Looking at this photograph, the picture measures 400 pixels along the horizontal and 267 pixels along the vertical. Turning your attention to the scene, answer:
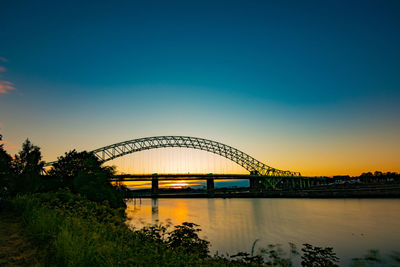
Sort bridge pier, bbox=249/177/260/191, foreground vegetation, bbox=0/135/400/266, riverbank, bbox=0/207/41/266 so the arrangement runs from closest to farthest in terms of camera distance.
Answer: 1. foreground vegetation, bbox=0/135/400/266
2. riverbank, bbox=0/207/41/266
3. bridge pier, bbox=249/177/260/191

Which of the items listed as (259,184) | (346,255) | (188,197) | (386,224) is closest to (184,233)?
(346,255)

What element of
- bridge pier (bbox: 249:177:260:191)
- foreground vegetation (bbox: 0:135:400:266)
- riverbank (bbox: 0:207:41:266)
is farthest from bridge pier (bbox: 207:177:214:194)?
riverbank (bbox: 0:207:41:266)

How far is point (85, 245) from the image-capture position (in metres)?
7.02

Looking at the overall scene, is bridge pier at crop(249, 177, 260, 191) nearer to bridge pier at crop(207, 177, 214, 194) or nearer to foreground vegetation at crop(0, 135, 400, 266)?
bridge pier at crop(207, 177, 214, 194)

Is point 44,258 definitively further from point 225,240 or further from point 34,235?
point 225,240

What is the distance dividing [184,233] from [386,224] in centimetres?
3453

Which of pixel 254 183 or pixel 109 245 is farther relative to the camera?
pixel 254 183

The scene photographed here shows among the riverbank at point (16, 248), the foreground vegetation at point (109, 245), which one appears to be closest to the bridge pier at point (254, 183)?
the foreground vegetation at point (109, 245)

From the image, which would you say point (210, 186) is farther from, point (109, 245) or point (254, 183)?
point (109, 245)

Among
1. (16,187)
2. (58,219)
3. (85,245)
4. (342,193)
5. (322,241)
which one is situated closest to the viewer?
(85,245)

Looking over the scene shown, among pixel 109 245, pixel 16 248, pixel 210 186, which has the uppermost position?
pixel 109 245

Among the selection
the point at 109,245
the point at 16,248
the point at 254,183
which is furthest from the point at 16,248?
the point at 254,183

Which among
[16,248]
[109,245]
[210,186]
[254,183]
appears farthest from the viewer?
[254,183]

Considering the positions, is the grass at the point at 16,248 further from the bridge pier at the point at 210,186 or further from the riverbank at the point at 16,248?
the bridge pier at the point at 210,186
